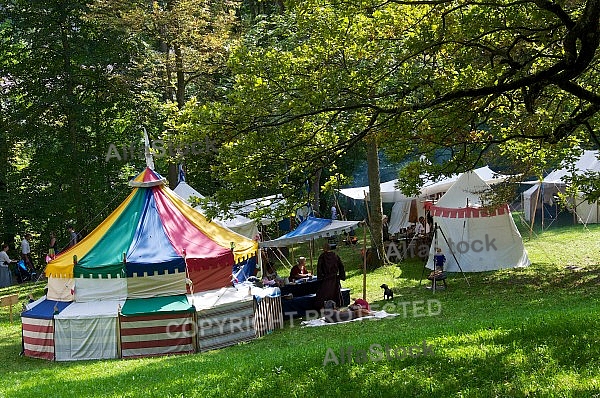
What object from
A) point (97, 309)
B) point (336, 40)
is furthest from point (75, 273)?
point (336, 40)

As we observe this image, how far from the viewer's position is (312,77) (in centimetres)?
1027

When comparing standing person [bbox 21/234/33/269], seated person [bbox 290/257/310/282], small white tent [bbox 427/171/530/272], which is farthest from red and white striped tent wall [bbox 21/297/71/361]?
standing person [bbox 21/234/33/269]

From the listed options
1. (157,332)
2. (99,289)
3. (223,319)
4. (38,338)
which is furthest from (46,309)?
(223,319)

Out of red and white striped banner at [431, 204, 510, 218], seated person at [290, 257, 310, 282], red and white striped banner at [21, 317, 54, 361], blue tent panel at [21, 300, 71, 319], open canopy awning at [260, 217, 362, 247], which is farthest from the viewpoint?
red and white striped banner at [431, 204, 510, 218]

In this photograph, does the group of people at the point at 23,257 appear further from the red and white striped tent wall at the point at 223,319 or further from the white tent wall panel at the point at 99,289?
the red and white striped tent wall at the point at 223,319

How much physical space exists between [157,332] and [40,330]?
249 cm

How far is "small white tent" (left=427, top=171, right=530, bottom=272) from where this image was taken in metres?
20.0

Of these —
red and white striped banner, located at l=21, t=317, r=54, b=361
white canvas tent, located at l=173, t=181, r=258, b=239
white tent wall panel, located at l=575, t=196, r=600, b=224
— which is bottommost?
red and white striped banner, located at l=21, t=317, r=54, b=361

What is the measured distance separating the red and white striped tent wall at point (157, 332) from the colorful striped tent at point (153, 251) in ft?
2.52

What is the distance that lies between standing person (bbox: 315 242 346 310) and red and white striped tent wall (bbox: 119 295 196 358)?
343cm

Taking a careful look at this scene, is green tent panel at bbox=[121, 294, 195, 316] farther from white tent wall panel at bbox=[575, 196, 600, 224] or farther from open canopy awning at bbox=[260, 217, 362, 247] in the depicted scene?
white tent wall panel at bbox=[575, 196, 600, 224]

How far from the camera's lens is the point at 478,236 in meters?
20.2

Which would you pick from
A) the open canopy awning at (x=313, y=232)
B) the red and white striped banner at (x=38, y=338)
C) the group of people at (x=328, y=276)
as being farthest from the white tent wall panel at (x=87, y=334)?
the open canopy awning at (x=313, y=232)

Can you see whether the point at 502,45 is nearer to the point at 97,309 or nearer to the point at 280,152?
the point at 280,152
